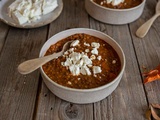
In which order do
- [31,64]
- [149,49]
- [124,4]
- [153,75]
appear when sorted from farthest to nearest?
[124,4]
[149,49]
[153,75]
[31,64]

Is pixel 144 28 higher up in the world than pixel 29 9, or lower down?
lower down

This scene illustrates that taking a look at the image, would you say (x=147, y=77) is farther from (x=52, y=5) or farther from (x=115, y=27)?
(x=52, y=5)

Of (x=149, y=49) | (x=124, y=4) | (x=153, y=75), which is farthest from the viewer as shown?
(x=124, y=4)

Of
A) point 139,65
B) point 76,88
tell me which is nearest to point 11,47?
point 76,88

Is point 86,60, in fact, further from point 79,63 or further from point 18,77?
point 18,77

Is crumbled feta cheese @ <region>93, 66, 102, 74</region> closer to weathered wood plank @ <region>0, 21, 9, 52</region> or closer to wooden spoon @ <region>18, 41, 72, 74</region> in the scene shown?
wooden spoon @ <region>18, 41, 72, 74</region>

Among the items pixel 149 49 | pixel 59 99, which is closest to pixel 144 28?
pixel 149 49
